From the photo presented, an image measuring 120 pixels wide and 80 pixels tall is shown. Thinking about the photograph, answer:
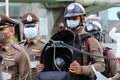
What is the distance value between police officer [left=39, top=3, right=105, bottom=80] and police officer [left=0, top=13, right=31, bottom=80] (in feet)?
0.71

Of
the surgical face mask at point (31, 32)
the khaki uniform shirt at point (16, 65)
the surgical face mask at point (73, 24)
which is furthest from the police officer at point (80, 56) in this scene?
the surgical face mask at point (31, 32)

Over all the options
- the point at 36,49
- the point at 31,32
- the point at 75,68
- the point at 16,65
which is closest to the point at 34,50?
the point at 36,49

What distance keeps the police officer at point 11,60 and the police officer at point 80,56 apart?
216 mm

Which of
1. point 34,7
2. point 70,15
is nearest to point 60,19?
point 34,7

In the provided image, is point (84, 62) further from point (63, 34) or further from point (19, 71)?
point (19, 71)

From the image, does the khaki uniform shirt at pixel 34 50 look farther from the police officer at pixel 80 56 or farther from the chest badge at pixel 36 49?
the police officer at pixel 80 56

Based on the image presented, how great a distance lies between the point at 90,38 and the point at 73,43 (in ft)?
0.64

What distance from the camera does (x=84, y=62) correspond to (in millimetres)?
4594

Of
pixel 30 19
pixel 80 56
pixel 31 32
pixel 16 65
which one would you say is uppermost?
pixel 30 19

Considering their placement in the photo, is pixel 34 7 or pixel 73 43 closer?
pixel 73 43

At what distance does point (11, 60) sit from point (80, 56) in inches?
28.6

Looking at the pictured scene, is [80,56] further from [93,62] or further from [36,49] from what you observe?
[36,49]

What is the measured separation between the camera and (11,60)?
4.78 m

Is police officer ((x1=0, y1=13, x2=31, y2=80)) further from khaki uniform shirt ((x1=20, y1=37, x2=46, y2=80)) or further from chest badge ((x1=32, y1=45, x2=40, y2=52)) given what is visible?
chest badge ((x1=32, y1=45, x2=40, y2=52))
